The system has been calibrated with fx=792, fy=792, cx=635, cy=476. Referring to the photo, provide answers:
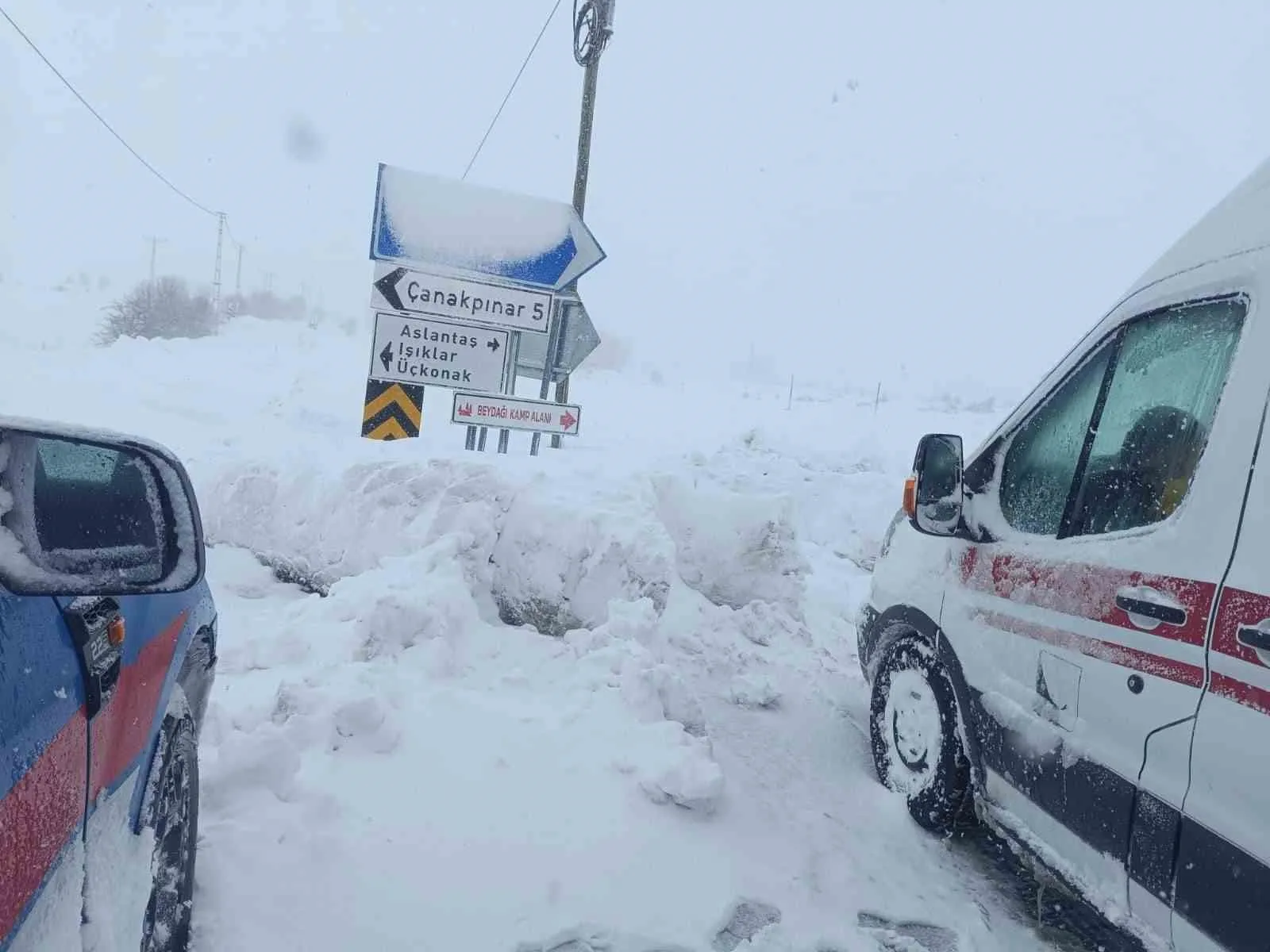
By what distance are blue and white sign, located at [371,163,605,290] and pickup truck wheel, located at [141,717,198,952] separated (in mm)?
5667

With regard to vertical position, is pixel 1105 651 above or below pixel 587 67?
below

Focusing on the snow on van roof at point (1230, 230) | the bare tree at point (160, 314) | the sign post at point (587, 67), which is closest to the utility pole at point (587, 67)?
the sign post at point (587, 67)

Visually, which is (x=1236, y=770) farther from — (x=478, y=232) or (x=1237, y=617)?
(x=478, y=232)

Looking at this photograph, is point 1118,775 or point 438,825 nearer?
point 1118,775

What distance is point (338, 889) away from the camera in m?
2.56

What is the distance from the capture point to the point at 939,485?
2951 mm

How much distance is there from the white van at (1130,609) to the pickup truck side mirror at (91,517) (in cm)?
220

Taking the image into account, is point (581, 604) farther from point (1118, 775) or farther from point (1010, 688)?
point (1118, 775)

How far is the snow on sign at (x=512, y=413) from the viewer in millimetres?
7305

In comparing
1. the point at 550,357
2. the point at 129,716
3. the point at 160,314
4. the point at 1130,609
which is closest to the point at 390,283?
the point at 550,357

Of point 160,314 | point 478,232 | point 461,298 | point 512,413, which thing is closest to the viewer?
point 461,298

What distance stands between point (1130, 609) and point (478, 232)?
6456 millimetres

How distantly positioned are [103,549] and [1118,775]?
2478mm

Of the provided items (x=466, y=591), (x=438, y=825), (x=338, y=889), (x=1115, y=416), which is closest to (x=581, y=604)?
(x=466, y=591)
